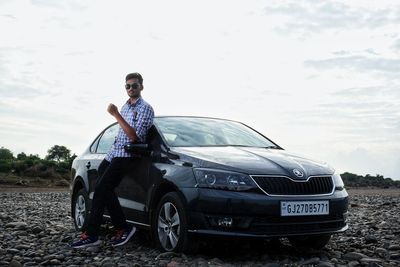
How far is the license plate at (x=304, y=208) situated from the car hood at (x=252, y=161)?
0.28 meters

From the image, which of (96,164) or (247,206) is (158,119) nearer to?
(96,164)

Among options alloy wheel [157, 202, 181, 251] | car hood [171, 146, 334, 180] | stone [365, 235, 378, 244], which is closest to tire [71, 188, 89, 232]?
alloy wheel [157, 202, 181, 251]

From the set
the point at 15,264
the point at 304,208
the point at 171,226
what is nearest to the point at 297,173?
the point at 304,208

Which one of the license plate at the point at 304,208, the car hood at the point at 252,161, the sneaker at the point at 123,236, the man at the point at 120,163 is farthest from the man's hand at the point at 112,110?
the license plate at the point at 304,208

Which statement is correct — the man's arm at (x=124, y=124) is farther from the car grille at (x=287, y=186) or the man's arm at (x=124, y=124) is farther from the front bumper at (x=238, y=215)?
the car grille at (x=287, y=186)

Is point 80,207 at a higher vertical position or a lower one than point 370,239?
higher

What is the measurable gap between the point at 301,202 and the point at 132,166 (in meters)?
2.22

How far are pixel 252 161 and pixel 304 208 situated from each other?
2.37 ft

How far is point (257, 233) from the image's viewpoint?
18.2 feet

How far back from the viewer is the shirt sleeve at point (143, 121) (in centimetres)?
665

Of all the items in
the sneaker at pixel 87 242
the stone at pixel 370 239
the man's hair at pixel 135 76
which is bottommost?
the sneaker at pixel 87 242

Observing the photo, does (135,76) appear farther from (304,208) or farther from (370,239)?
(370,239)

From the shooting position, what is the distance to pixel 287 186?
223 inches

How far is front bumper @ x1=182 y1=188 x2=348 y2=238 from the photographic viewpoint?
5496 mm
